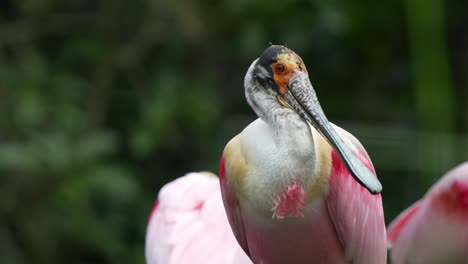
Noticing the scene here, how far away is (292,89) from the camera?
2.60 metres

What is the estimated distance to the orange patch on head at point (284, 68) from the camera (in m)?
2.60

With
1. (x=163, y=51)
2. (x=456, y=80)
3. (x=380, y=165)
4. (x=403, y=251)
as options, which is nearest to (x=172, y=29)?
(x=163, y=51)

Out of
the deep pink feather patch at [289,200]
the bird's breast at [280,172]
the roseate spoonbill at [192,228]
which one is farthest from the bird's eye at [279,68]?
the roseate spoonbill at [192,228]

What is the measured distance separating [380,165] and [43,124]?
4.28 ft

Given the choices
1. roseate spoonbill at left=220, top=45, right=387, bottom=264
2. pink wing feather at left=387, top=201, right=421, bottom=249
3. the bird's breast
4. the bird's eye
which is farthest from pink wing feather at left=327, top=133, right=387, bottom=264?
pink wing feather at left=387, top=201, right=421, bottom=249

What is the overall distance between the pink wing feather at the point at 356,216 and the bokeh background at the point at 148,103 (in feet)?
5.64

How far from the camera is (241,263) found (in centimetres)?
312

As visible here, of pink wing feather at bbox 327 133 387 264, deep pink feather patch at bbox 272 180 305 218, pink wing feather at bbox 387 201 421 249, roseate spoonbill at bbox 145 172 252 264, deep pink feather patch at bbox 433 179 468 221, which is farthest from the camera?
pink wing feather at bbox 387 201 421 249

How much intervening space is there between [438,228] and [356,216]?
74 centimetres

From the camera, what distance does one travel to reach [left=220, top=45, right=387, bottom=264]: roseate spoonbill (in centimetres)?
255

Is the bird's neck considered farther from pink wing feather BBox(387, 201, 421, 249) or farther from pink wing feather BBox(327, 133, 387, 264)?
pink wing feather BBox(387, 201, 421, 249)

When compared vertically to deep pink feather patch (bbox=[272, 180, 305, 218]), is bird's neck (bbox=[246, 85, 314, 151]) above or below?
above

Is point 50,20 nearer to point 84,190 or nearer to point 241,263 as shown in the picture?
point 84,190

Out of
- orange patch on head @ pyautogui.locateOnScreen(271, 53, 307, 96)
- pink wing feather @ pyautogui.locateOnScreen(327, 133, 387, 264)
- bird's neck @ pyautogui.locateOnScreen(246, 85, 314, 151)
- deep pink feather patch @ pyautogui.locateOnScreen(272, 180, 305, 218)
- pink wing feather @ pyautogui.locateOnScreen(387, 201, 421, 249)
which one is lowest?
pink wing feather @ pyautogui.locateOnScreen(387, 201, 421, 249)
